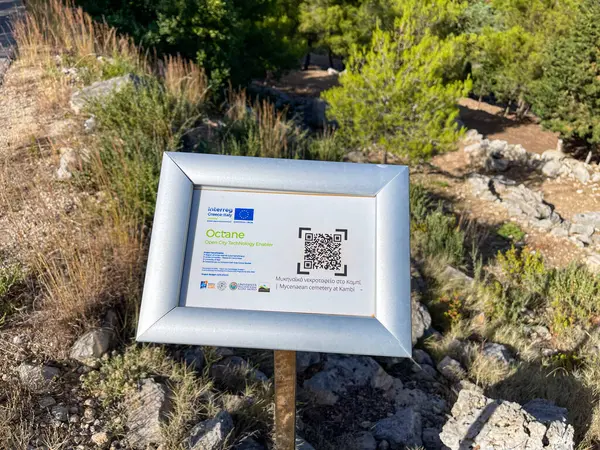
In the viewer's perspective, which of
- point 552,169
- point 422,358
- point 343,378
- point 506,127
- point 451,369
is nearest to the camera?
point 343,378

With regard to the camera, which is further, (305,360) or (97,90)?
(97,90)

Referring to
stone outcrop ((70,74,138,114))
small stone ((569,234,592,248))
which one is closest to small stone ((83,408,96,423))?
stone outcrop ((70,74,138,114))

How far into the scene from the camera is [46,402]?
8.63ft

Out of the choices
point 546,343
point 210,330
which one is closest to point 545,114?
point 546,343

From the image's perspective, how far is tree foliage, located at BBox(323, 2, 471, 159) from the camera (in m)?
7.38

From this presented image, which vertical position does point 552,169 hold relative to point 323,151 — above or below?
below

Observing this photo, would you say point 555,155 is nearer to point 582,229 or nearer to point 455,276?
point 582,229

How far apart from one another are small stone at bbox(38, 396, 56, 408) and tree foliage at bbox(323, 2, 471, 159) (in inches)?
242

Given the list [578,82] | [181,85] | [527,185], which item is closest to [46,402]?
[181,85]

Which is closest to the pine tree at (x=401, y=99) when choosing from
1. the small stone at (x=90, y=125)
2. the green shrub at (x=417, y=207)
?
the green shrub at (x=417, y=207)

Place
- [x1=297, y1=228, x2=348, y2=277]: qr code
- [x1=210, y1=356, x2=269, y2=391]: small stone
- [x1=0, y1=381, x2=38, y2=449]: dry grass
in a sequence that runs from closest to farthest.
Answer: [x1=297, y1=228, x2=348, y2=277]: qr code < [x1=0, y1=381, x2=38, y2=449]: dry grass < [x1=210, y1=356, x2=269, y2=391]: small stone

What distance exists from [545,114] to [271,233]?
12.3 m

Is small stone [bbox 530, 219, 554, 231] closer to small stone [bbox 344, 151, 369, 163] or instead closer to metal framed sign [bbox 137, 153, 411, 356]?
small stone [bbox 344, 151, 369, 163]

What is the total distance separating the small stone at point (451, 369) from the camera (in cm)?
371
